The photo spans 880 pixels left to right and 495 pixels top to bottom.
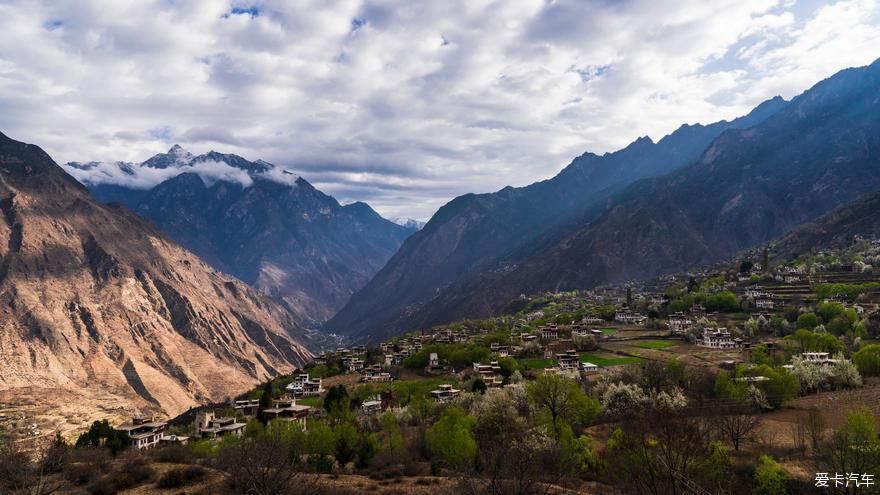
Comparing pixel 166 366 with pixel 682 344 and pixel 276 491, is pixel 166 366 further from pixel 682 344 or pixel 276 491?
pixel 276 491

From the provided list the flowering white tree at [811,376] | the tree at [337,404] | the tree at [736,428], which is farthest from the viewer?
A: the tree at [337,404]

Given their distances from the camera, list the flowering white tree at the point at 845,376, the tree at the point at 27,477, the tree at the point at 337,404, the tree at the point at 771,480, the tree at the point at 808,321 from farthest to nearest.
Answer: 1. the tree at the point at 808,321
2. the tree at the point at 337,404
3. the flowering white tree at the point at 845,376
4. the tree at the point at 771,480
5. the tree at the point at 27,477

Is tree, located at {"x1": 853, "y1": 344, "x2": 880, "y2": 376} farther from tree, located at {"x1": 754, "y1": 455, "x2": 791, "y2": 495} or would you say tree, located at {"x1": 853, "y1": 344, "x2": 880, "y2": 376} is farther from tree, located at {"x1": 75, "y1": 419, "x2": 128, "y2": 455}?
tree, located at {"x1": 75, "y1": 419, "x2": 128, "y2": 455}

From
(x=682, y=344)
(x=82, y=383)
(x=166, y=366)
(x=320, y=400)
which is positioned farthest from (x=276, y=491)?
(x=166, y=366)

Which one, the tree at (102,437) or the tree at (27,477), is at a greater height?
the tree at (27,477)

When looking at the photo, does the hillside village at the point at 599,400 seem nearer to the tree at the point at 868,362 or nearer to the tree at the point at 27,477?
the tree at the point at 868,362

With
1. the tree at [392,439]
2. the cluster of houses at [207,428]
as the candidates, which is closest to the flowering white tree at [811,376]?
the tree at [392,439]
